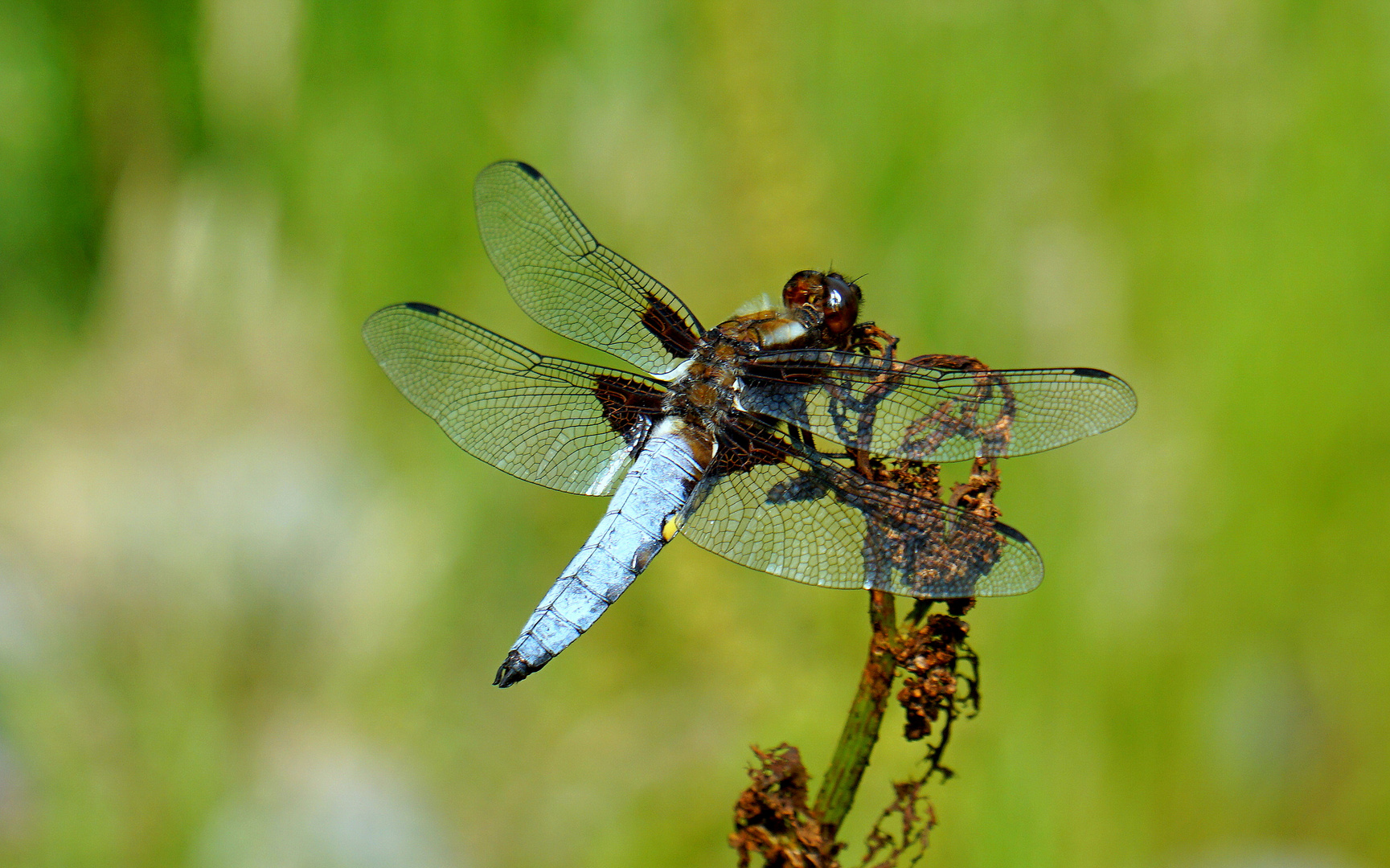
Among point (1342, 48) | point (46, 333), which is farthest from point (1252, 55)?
point (46, 333)

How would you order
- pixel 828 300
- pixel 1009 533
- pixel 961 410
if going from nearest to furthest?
1. pixel 1009 533
2. pixel 961 410
3. pixel 828 300

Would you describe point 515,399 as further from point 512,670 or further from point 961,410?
point 961,410

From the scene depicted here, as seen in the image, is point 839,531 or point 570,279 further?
point 570,279

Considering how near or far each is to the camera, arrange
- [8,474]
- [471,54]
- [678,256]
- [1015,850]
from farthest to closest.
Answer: [8,474] → [471,54] → [678,256] → [1015,850]

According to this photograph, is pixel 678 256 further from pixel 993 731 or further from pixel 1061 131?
pixel 993 731

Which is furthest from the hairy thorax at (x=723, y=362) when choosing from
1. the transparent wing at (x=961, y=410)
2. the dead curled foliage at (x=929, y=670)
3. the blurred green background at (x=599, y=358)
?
the dead curled foliage at (x=929, y=670)

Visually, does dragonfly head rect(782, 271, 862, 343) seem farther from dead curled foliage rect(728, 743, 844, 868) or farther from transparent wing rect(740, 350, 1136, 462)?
dead curled foliage rect(728, 743, 844, 868)

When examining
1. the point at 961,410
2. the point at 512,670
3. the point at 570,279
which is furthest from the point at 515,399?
the point at 961,410
